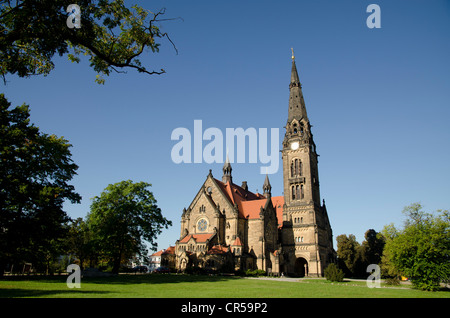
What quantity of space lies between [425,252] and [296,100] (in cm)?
4273

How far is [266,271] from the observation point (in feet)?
159

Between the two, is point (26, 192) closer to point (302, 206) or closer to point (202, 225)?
point (202, 225)

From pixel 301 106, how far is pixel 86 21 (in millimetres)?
56495

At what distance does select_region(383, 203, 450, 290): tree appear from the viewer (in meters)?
24.3

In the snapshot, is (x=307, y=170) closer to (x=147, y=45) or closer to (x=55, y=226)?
(x=55, y=226)

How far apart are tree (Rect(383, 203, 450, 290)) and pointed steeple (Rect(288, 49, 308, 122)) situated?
121ft

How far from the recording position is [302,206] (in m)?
53.9

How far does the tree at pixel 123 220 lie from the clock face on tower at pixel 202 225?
12.9 meters

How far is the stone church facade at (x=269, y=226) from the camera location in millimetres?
48406

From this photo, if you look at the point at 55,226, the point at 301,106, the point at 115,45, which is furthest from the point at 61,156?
the point at 301,106
